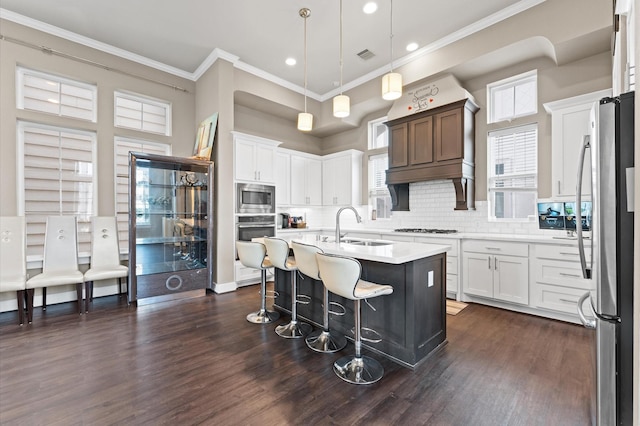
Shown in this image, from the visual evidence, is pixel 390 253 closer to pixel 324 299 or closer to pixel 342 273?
pixel 342 273

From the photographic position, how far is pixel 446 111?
4.38m

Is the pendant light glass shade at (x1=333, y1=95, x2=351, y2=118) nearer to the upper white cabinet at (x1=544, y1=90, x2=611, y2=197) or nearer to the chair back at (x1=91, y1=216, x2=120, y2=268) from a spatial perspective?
the upper white cabinet at (x1=544, y1=90, x2=611, y2=197)

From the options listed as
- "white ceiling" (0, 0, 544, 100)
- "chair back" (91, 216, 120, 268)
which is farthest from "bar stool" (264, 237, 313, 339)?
"white ceiling" (0, 0, 544, 100)

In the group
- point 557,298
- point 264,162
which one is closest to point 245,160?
point 264,162

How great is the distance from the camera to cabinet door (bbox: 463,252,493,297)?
3781 millimetres

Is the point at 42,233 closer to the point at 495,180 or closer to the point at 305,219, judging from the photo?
the point at 305,219

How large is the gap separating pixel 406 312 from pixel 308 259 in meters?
0.93

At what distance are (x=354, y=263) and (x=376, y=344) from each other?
1.01 metres

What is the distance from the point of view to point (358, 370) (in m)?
2.26

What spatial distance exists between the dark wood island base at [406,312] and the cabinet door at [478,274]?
1.43 meters

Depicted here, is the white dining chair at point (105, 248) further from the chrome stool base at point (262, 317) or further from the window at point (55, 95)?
the chrome stool base at point (262, 317)

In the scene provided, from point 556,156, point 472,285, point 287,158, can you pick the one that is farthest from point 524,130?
point 287,158

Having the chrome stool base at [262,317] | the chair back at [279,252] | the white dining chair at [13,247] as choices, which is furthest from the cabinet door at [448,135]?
the white dining chair at [13,247]

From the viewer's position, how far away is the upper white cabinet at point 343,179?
598cm
